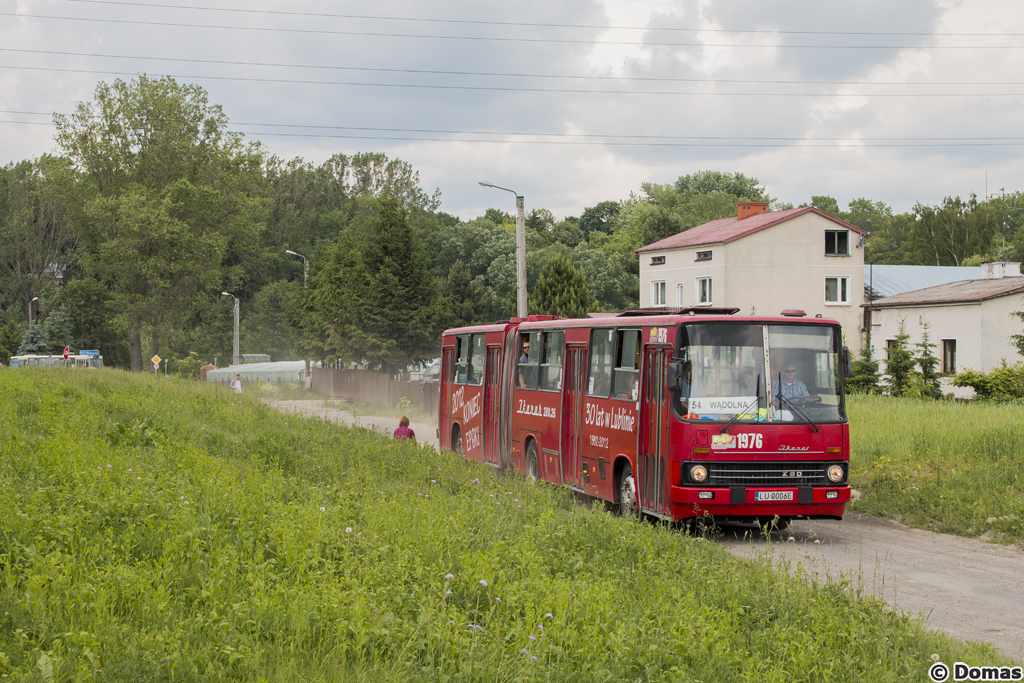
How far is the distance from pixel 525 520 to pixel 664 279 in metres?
45.1

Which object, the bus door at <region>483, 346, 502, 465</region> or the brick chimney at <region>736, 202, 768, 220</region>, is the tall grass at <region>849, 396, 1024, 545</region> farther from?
the brick chimney at <region>736, 202, 768, 220</region>

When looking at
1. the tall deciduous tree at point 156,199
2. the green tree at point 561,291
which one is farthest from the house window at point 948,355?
the tall deciduous tree at point 156,199

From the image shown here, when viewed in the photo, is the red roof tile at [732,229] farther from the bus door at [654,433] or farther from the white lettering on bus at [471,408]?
the bus door at [654,433]

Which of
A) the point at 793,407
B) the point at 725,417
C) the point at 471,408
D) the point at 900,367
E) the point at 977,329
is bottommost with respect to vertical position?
the point at 471,408

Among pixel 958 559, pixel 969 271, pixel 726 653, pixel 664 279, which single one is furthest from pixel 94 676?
pixel 969 271

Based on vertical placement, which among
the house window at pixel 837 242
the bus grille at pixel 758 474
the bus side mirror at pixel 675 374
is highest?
the house window at pixel 837 242

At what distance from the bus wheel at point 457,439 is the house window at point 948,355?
25335 mm

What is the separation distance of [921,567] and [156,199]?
51.2 meters

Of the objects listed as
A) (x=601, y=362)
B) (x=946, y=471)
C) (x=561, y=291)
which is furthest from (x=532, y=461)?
(x=561, y=291)

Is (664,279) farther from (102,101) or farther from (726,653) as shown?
(726,653)

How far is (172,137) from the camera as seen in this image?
185ft

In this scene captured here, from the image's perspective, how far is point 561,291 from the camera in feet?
182

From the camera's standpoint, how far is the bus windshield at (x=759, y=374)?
11.1m

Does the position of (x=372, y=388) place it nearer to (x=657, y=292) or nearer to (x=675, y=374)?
(x=657, y=292)
